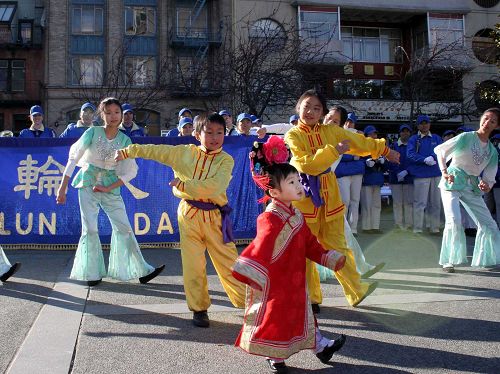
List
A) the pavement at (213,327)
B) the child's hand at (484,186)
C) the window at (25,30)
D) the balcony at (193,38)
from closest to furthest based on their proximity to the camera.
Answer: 1. the pavement at (213,327)
2. the child's hand at (484,186)
3. the balcony at (193,38)
4. the window at (25,30)

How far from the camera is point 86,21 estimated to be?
99.0 feet

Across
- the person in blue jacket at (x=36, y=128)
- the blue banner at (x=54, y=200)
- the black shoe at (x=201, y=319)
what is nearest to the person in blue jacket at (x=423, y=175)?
the blue banner at (x=54, y=200)

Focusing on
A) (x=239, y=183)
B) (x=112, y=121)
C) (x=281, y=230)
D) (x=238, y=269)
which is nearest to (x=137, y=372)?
(x=238, y=269)

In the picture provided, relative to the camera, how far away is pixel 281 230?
3.34 metres

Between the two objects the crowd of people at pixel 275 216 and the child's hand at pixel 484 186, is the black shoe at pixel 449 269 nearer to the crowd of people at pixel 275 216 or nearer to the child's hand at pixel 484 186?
the crowd of people at pixel 275 216

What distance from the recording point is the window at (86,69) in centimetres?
2974

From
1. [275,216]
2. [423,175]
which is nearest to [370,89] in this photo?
[423,175]

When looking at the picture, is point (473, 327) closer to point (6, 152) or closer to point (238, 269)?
point (238, 269)

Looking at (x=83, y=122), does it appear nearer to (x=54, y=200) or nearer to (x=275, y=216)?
(x=54, y=200)

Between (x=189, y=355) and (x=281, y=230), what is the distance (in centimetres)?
106

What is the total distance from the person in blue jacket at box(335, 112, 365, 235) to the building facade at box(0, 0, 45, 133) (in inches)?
1037

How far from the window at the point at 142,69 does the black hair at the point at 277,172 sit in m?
25.0

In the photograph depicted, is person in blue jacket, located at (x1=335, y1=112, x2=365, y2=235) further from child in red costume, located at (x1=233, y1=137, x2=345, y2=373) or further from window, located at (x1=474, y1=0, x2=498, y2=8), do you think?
window, located at (x1=474, y1=0, x2=498, y2=8)

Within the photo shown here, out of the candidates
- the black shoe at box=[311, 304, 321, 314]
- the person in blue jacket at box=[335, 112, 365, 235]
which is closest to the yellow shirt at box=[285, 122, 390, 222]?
the black shoe at box=[311, 304, 321, 314]
